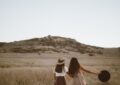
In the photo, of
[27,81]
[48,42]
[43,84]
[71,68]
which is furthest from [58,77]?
[48,42]

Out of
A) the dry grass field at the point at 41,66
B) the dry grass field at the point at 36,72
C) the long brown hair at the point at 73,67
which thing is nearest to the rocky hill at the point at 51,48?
the dry grass field at the point at 41,66

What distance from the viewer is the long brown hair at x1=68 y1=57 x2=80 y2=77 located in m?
9.54

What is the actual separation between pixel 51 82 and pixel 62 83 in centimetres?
452

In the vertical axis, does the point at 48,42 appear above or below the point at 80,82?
above

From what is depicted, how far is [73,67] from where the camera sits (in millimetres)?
9688

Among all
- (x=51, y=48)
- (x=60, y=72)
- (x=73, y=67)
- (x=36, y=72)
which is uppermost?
(x=51, y=48)

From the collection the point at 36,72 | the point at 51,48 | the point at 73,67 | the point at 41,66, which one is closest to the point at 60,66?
the point at 73,67

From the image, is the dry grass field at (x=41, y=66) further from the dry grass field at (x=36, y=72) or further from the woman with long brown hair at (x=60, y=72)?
the woman with long brown hair at (x=60, y=72)

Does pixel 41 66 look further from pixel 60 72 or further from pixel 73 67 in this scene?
pixel 73 67

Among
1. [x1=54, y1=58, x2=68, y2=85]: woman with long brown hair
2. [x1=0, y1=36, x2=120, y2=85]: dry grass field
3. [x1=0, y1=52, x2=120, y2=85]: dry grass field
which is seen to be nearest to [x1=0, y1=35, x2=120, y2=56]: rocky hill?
[x1=0, y1=36, x2=120, y2=85]: dry grass field

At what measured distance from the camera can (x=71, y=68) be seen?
31.9 ft

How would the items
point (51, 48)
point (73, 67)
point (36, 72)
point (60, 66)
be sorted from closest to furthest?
point (73, 67) → point (60, 66) → point (36, 72) → point (51, 48)

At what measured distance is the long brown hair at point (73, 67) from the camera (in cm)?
954

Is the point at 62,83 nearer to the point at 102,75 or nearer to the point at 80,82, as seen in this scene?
the point at 80,82
